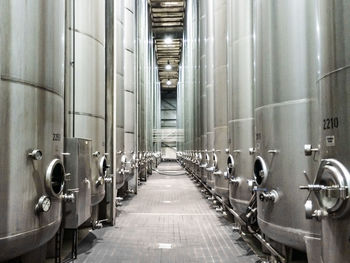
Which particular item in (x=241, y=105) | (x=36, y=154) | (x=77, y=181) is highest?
(x=241, y=105)

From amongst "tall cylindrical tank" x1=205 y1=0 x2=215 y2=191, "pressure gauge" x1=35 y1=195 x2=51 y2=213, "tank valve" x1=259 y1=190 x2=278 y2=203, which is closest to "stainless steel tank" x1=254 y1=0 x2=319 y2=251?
"tank valve" x1=259 y1=190 x2=278 y2=203

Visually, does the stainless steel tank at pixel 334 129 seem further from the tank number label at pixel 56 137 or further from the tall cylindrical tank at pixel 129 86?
the tall cylindrical tank at pixel 129 86

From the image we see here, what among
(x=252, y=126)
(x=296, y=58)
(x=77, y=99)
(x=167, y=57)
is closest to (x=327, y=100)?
(x=296, y=58)

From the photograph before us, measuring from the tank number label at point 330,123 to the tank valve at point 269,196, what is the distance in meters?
1.26

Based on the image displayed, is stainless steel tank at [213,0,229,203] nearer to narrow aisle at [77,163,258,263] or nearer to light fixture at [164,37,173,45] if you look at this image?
narrow aisle at [77,163,258,263]

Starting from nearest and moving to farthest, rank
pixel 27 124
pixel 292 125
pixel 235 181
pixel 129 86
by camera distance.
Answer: pixel 27 124
pixel 292 125
pixel 235 181
pixel 129 86

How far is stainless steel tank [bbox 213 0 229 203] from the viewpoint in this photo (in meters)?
5.92

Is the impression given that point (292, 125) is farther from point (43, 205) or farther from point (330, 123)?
point (43, 205)

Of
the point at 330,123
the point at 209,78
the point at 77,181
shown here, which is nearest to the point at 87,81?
the point at 77,181

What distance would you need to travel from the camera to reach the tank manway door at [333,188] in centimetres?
153

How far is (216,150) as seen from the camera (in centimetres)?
628

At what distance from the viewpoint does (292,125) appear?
2822 mm

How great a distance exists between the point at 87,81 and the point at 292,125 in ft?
9.20

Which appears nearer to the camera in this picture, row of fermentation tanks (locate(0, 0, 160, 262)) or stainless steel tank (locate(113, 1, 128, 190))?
row of fermentation tanks (locate(0, 0, 160, 262))
